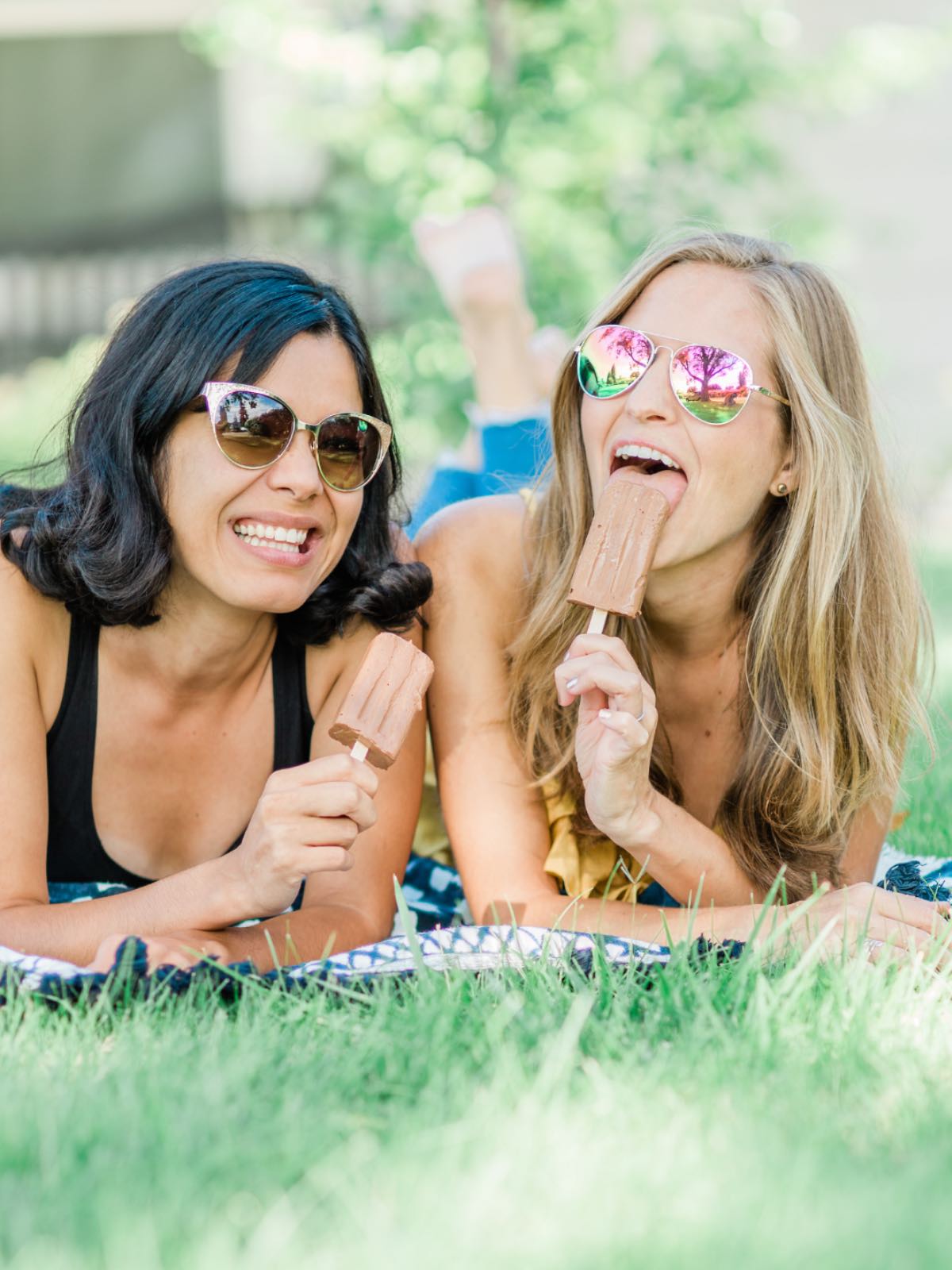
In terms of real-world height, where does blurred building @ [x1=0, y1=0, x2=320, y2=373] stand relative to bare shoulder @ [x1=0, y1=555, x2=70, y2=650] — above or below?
above

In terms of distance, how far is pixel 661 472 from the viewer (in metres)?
3.17

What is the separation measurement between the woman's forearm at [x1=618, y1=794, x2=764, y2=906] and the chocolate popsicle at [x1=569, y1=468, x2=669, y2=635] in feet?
1.32

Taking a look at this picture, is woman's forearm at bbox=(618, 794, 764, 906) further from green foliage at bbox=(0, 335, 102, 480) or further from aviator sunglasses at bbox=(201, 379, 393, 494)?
green foliage at bbox=(0, 335, 102, 480)

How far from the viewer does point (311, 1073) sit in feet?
7.06

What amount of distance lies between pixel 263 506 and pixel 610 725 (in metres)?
0.83

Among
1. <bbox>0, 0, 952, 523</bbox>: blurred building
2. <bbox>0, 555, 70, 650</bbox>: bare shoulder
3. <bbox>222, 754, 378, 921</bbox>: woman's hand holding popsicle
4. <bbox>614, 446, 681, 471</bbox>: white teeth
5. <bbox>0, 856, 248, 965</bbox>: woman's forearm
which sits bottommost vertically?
<bbox>0, 856, 248, 965</bbox>: woman's forearm

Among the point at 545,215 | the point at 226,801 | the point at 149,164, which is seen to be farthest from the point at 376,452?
the point at 149,164

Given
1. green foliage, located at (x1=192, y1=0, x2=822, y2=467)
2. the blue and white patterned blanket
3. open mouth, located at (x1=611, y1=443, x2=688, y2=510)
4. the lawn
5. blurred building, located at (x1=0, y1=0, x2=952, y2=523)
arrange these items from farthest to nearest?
blurred building, located at (x1=0, y1=0, x2=952, y2=523) < green foliage, located at (x1=192, y1=0, x2=822, y2=467) < open mouth, located at (x1=611, y1=443, x2=688, y2=510) < the blue and white patterned blanket < the lawn

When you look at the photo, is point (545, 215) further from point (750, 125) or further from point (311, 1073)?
point (311, 1073)

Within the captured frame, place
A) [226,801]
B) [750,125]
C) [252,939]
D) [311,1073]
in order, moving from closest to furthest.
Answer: [311,1073] → [252,939] → [226,801] → [750,125]

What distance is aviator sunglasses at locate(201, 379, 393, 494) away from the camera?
290 centimetres

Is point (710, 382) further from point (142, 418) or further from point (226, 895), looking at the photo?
point (226, 895)

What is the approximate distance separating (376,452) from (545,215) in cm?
644

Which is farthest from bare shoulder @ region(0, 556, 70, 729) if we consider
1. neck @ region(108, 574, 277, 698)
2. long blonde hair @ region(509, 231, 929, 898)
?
long blonde hair @ region(509, 231, 929, 898)
